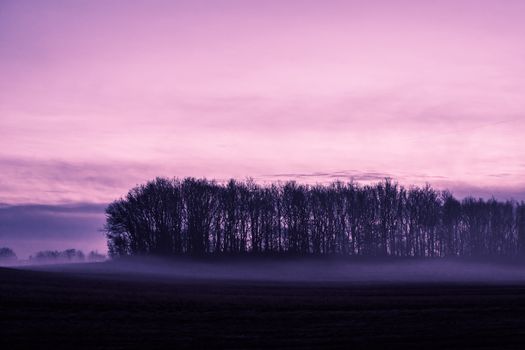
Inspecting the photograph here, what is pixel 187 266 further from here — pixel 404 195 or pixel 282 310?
pixel 282 310

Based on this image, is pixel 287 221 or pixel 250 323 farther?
pixel 287 221

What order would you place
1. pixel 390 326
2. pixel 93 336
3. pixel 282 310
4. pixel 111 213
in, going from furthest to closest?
1. pixel 111 213
2. pixel 282 310
3. pixel 390 326
4. pixel 93 336

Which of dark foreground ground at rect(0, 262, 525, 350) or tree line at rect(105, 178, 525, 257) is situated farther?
tree line at rect(105, 178, 525, 257)

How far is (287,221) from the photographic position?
465ft

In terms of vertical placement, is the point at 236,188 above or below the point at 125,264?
above

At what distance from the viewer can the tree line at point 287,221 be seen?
132250mm

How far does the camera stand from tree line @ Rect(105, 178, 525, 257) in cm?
13225

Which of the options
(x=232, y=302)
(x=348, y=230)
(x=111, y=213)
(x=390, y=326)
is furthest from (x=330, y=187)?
(x=390, y=326)

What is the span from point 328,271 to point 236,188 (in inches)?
1430

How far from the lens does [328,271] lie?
113 m

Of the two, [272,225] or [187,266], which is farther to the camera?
[272,225]

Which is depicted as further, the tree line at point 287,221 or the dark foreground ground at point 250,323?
the tree line at point 287,221

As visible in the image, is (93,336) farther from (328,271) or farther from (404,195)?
(404,195)

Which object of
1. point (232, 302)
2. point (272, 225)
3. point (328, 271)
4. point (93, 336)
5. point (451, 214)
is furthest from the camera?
point (451, 214)
